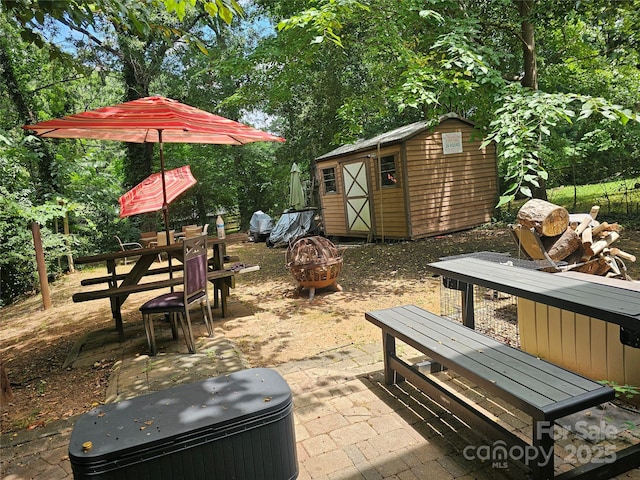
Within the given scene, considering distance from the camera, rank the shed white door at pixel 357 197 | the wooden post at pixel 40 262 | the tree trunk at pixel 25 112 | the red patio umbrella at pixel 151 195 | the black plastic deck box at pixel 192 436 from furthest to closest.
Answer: the shed white door at pixel 357 197, the tree trunk at pixel 25 112, the red patio umbrella at pixel 151 195, the wooden post at pixel 40 262, the black plastic deck box at pixel 192 436

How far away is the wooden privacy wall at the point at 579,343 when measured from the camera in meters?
2.60

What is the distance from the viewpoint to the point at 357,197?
1116 cm

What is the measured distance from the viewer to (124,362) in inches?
148

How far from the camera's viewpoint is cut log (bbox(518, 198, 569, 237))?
4.27 metres

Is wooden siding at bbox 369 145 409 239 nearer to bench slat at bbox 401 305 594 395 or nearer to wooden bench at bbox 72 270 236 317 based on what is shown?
wooden bench at bbox 72 270 236 317

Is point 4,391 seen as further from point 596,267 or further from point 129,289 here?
point 596,267

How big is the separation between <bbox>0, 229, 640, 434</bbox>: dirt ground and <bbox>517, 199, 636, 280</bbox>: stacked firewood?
4.43ft

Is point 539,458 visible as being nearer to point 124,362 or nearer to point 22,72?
point 124,362

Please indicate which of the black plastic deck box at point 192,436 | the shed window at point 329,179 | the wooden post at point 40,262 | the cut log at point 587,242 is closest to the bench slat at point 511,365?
the black plastic deck box at point 192,436

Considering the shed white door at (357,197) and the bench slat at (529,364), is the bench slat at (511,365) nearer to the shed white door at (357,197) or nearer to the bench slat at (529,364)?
the bench slat at (529,364)

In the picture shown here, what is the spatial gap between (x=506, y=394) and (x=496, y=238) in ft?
26.8

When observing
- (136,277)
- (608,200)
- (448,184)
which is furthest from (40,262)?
(608,200)

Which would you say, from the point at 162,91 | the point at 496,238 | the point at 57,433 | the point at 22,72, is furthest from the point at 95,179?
the point at 496,238

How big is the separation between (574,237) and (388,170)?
252 inches
